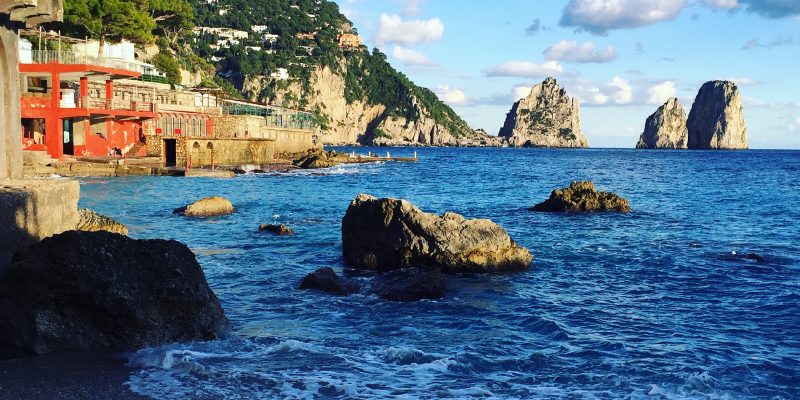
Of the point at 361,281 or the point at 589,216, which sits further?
the point at 589,216

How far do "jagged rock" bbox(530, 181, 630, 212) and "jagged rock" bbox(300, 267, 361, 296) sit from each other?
2100cm

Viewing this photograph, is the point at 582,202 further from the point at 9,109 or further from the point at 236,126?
the point at 236,126

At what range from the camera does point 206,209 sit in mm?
31156

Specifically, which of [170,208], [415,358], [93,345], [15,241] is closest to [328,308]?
[415,358]

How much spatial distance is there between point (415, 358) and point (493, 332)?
2.42 meters

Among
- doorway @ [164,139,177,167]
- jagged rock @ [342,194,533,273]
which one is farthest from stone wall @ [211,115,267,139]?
jagged rock @ [342,194,533,273]

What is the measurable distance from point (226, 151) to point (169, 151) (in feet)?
18.6

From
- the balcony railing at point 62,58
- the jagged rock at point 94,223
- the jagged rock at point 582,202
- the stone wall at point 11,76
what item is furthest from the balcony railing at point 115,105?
the stone wall at point 11,76

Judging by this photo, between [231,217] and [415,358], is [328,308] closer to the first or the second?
[415,358]

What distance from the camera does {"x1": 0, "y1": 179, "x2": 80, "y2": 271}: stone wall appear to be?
39.2 feet

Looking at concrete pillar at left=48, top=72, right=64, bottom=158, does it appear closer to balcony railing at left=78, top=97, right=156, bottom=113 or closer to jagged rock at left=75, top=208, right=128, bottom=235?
balcony railing at left=78, top=97, right=156, bottom=113

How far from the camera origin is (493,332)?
44.2ft

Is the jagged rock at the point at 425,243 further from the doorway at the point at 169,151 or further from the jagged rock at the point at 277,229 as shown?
the doorway at the point at 169,151

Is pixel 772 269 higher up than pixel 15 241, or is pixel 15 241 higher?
pixel 15 241
